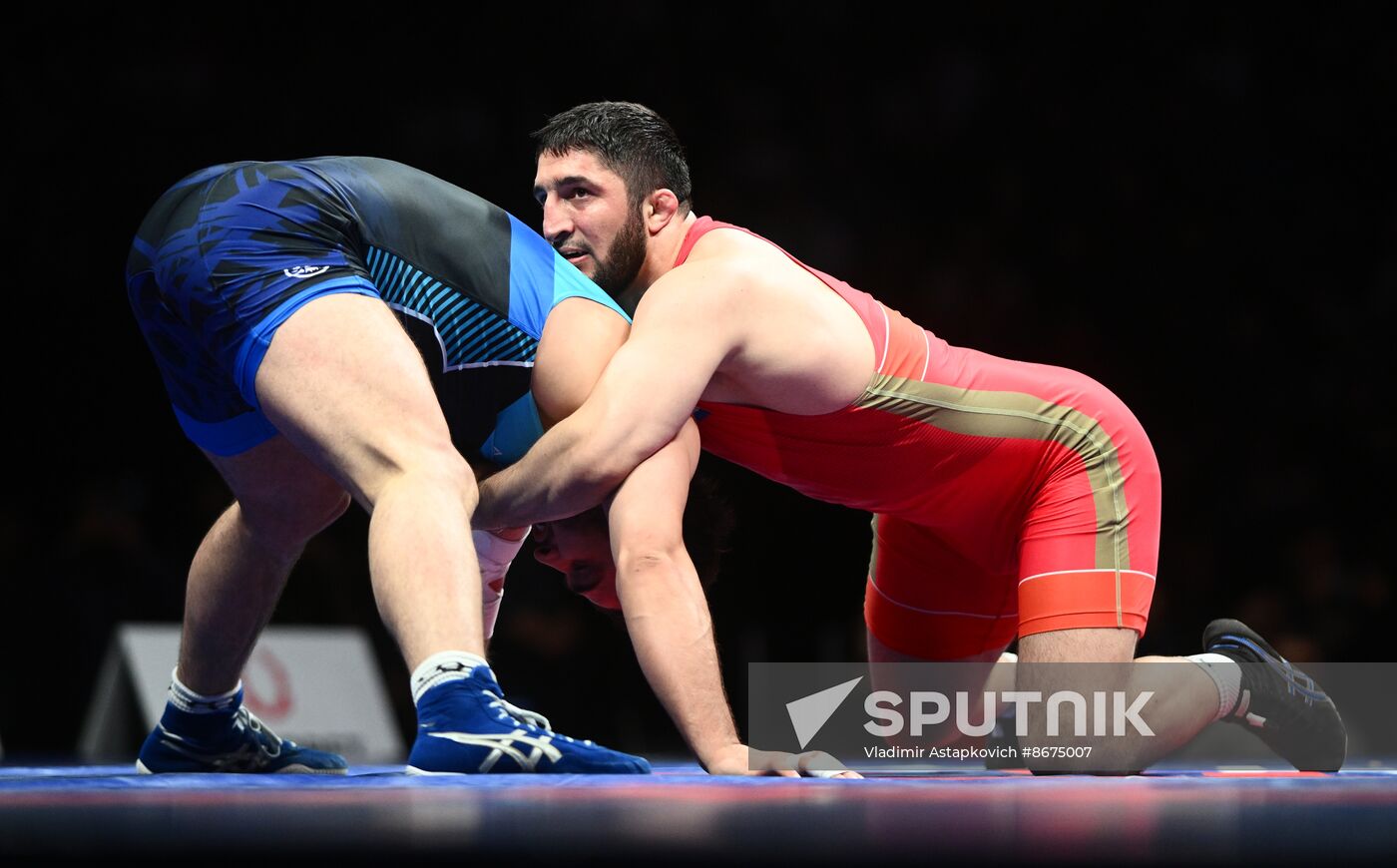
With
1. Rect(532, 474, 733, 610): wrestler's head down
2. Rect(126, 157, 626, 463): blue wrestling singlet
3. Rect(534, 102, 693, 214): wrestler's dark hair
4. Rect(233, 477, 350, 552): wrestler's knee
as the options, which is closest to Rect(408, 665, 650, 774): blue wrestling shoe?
Rect(126, 157, 626, 463): blue wrestling singlet

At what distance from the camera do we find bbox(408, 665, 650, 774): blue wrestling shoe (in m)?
1.81

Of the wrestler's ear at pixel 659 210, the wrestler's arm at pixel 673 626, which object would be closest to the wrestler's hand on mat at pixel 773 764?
the wrestler's arm at pixel 673 626

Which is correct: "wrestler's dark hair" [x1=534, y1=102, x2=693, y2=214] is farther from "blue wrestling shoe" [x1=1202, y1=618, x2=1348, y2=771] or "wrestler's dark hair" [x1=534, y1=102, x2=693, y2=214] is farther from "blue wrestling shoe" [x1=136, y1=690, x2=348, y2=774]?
"blue wrestling shoe" [x1=1202, y1=618, x2=1348, y2=771]

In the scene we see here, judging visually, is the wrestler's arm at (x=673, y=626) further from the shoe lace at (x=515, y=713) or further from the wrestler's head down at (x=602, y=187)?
the wrestler's head down at (x=602, y=187)

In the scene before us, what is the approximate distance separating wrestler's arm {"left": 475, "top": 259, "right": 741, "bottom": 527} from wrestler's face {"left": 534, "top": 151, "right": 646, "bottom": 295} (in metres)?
0.44

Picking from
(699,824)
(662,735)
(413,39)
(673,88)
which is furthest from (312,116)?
(699,824)

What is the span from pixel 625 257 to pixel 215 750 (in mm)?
1110

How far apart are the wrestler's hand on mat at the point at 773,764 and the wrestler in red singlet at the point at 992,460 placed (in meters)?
0.64

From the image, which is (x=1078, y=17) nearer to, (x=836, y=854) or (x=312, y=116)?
(x=312, y=116)

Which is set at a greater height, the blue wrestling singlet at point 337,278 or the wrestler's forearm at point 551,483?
the blue wrestling singlet at point 337,278

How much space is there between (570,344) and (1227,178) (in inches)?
201

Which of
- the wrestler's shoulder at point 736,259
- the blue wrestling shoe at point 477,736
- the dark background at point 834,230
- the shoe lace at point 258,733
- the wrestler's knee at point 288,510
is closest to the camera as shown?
the blue wrestling shoe at point 477,736

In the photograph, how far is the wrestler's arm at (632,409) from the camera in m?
2.20

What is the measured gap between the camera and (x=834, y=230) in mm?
6402
